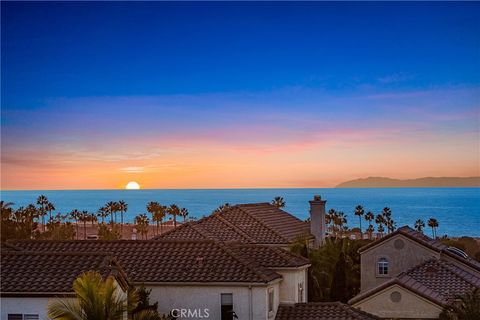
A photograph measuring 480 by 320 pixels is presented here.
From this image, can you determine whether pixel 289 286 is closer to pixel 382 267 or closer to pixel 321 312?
pixel 321 312

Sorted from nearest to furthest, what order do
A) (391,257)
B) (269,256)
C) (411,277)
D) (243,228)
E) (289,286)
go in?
(289,286)
(269,256)
(411,277)
(391,257)
(243,228)

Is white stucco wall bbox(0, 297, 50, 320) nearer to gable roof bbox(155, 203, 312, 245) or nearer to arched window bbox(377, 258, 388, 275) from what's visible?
gable roof bbox(155, 203, 312, 245)

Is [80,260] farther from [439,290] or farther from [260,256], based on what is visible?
[439,290]

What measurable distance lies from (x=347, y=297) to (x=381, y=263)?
3.23 meters

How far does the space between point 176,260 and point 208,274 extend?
2.21m

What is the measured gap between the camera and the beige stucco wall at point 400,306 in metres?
36.2

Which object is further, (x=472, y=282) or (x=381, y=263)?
(x=381, y=263)

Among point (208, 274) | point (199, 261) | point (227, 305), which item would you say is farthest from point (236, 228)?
point (227, 305)

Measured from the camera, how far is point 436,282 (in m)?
39.8

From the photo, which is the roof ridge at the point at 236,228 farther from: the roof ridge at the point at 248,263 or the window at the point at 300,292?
the roof ridge at the point at 248,263

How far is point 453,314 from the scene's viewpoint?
33344mm

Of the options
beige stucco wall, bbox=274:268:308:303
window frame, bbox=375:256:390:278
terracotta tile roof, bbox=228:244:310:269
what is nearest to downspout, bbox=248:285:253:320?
terracotta tile roof, bbox=228:244:310:269

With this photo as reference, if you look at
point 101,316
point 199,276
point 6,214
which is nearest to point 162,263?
point 199,276

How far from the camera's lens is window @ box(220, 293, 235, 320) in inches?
1215
